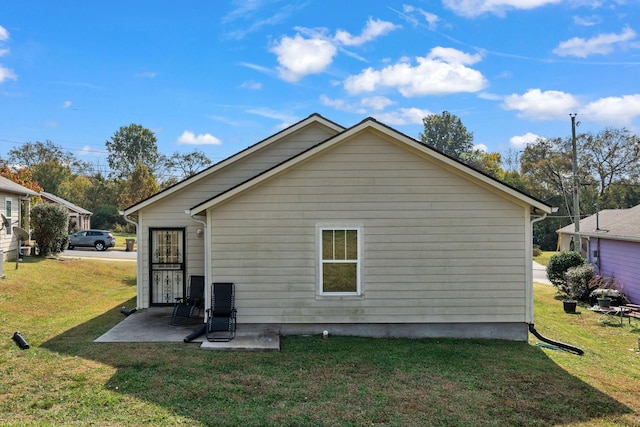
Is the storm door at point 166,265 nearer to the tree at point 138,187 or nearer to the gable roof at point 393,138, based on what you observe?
the gable roof at point 393,138

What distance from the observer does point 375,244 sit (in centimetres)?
884

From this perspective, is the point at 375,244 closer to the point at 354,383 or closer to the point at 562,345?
the point at 354,383

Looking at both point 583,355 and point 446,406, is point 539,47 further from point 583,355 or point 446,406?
point 446,406

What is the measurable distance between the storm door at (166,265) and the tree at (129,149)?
183 ft

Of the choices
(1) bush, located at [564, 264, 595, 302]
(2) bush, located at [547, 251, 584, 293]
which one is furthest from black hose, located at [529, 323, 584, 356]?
(2) bush, located at [547, 251, 584, 293]

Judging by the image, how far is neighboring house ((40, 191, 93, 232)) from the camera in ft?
116

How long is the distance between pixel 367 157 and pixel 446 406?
5.10 meters

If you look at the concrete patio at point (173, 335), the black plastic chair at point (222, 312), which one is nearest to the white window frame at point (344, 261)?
the concrete patio at point (173, 335)

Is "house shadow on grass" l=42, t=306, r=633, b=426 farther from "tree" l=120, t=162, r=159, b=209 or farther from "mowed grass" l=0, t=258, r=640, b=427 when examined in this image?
"tree" l=120, t=162, r=159, b=209

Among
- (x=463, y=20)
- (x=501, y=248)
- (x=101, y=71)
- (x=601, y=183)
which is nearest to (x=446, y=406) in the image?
(x=501, y=248)

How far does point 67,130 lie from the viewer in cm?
5481

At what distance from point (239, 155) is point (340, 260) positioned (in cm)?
454

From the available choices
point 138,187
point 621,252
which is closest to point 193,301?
point 621,252

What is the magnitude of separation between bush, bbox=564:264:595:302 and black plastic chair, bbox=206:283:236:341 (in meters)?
14.6
